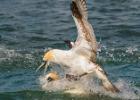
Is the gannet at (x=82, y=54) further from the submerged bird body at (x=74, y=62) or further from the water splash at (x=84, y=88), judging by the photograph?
the water splash at (x=84, y=88)

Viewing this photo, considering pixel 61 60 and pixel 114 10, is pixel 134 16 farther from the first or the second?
pixel 61 60

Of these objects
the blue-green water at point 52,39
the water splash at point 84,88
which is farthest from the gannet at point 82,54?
the blue-green water at point 52,39

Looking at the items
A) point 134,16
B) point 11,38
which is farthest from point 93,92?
point 134,16

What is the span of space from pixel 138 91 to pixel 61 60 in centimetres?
215

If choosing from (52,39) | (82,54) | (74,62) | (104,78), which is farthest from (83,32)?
(52,39)

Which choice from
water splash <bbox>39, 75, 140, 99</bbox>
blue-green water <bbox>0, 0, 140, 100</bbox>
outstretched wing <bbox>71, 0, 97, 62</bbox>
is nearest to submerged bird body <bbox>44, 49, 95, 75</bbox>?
outstretched wing <bbox>71, 0, 97, 62</bbox>

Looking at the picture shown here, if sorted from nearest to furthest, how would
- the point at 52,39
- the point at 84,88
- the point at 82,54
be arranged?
1. the point at 82,54
2. the point at 84,88
3. the point at 52,39

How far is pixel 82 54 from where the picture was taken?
12594mm

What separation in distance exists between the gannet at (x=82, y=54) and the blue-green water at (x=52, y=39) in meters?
0.89

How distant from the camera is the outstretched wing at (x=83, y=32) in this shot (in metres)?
12.4

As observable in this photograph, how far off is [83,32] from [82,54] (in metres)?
0.48

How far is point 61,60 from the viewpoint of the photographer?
41.0 feet

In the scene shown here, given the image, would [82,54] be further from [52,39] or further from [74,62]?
[52,39]

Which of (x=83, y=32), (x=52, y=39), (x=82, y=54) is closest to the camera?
(x=83, y=32)
